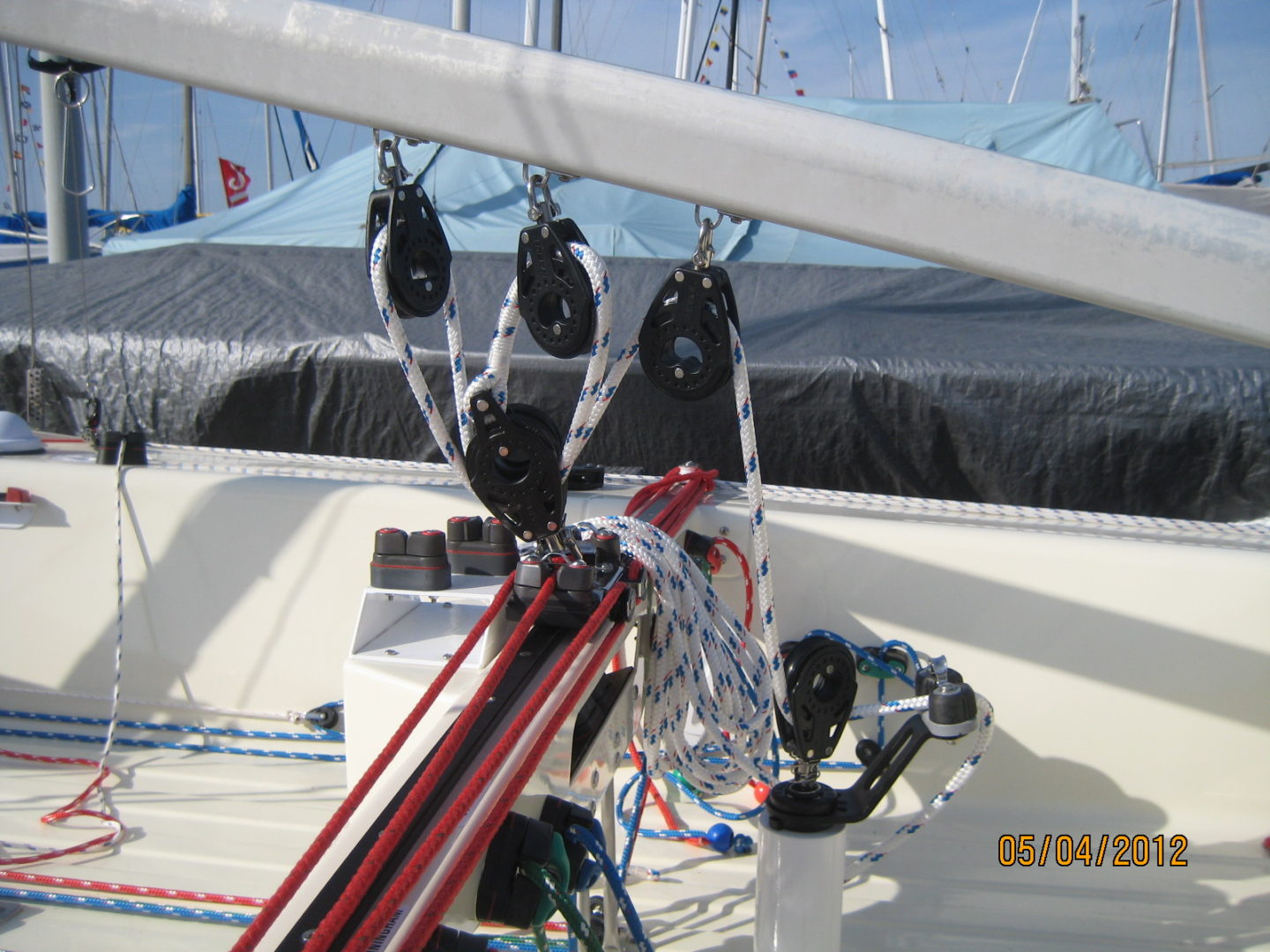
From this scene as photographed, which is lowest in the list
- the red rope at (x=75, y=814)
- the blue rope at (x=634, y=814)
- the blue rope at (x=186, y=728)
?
the red rope at (x=75, y=814)

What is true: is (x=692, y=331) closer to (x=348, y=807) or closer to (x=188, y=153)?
(x=348, y=807)

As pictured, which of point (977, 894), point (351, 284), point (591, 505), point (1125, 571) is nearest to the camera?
point (977, 894)

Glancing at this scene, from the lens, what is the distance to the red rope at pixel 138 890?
149 centimetres

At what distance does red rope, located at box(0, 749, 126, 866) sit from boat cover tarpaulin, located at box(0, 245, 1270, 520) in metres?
1.14

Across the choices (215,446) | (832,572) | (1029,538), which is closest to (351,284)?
(215,446)

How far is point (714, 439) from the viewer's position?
2.68 metres

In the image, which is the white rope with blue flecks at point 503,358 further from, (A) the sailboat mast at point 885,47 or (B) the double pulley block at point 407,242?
(A) the sailboat mast at point 885,47

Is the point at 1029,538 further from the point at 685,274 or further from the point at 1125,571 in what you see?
the point at 685,274

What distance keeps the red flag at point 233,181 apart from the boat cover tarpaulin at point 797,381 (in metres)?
13.3

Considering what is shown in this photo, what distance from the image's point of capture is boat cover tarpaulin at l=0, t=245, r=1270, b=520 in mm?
2496

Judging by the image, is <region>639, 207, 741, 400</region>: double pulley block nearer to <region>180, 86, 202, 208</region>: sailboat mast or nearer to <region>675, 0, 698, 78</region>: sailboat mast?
<region>675, 0, 698, 78</region>: sailboat mast

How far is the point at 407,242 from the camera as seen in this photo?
1017 mm

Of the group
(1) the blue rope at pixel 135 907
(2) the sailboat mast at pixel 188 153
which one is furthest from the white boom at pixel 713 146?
(2) the sailboat mast at pixel 188 153

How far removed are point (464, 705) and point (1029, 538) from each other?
119cm
